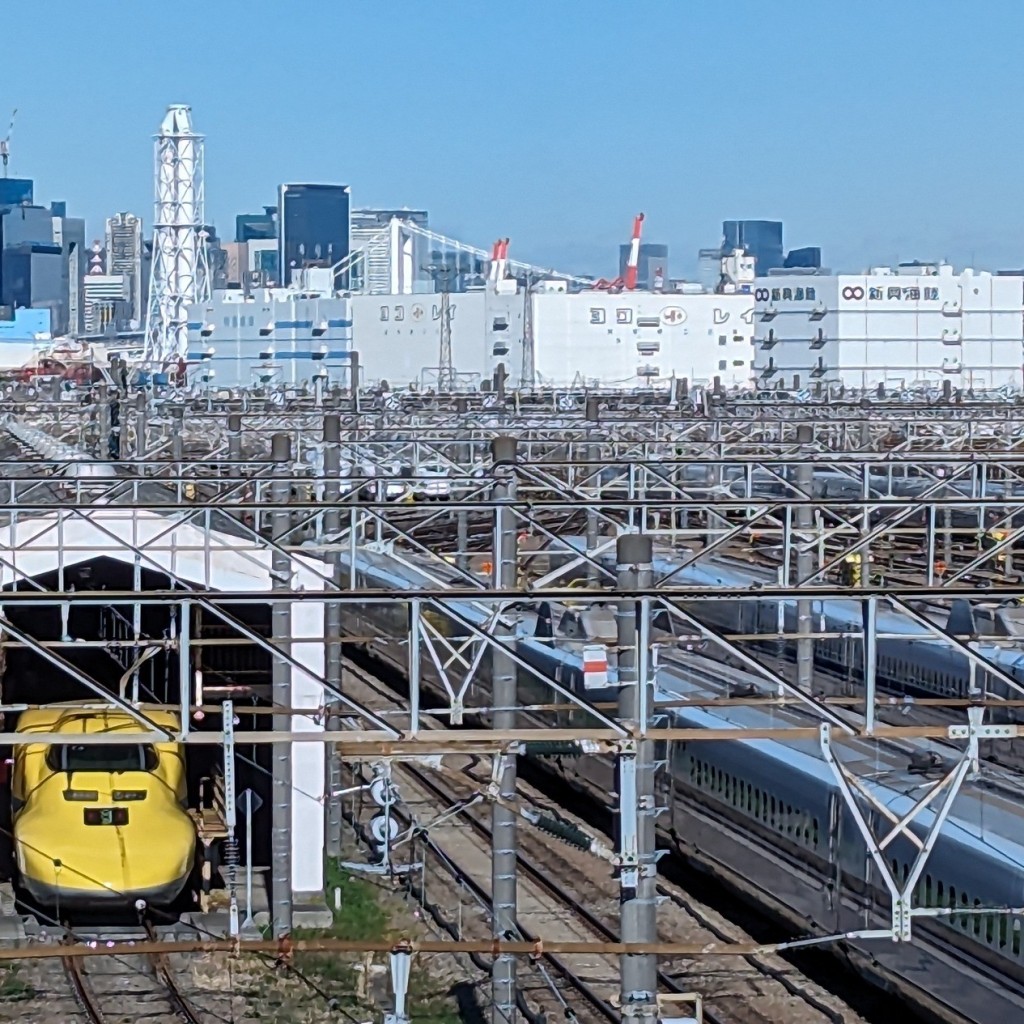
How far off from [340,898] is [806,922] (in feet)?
7.84

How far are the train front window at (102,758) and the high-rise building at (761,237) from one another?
4781 inches

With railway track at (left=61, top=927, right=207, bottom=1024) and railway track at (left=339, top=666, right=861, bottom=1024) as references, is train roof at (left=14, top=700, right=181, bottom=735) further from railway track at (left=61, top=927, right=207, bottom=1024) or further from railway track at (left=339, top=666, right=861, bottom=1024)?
railway track at (left=339, top=666, right=861, bottom=1024)

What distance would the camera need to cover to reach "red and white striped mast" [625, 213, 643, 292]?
52628 millimetres

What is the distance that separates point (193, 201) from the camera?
57.3 meters

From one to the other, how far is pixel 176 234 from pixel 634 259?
13.5 meters

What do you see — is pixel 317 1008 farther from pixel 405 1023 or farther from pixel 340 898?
pixel 405 1023

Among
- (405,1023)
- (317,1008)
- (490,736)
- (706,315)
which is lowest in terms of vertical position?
(317,1008)

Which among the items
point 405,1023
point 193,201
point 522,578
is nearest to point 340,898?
point 405,1023

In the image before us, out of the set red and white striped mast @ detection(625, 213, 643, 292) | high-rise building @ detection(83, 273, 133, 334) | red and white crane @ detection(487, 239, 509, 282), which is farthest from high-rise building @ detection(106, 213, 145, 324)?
red and white crane @ detection(487, 239, 509, 282)

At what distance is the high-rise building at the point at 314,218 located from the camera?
12038cm

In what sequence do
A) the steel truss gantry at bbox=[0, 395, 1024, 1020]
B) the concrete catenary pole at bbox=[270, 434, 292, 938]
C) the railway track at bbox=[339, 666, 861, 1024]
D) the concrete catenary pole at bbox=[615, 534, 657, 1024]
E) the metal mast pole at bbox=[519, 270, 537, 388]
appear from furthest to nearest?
the metal mast pole at bbox=[519, 270, 537, 388]
the concrete catenary pole at bbox=[270, 434, 292, 938]
the railway track at bbox=[339, 666, 861, 1024]
the concrete catenary pole at bbox=[615, 534, 657, 1024]
the steel truss gantry at bbox=[0, 395, 1024, 1020]

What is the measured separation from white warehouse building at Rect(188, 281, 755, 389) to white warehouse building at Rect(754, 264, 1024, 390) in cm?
193

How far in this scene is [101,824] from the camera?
901 cm

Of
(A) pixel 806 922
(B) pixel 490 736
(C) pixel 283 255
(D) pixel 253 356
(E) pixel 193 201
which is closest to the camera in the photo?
(B) pixel 490 736
